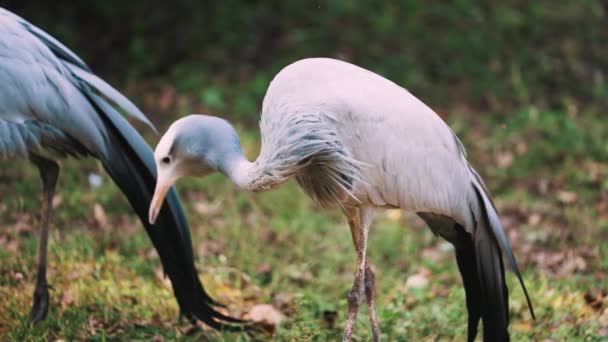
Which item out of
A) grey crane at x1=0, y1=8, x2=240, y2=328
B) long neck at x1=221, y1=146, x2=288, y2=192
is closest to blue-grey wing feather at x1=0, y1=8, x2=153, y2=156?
grey crane at x1=0, y1=8, x2=240, y2=328

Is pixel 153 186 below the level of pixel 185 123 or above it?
below

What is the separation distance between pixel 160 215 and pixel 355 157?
109cm

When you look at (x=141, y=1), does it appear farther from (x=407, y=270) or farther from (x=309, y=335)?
(x=309, y=335)

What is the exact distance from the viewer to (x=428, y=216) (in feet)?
13.7

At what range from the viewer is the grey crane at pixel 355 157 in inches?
142

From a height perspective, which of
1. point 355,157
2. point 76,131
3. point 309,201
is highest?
point 355,157

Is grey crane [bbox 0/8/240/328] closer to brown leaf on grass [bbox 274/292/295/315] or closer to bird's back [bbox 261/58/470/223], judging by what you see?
brown leaf on grass [bbox 274/292/295/315]

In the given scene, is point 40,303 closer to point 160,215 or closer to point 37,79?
point 160,215

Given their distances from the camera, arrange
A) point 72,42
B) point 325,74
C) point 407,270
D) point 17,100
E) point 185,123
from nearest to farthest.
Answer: point 185,123 < point 325,74 < point 17,100 < point 407,270 < point 72,42

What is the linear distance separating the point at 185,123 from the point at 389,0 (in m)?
5.82

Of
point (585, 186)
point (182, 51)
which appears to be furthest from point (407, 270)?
point (182, 51)

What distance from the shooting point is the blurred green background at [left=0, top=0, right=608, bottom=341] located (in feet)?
15.3

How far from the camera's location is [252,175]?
3.58 m

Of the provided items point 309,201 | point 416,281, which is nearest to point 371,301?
point 416,281
